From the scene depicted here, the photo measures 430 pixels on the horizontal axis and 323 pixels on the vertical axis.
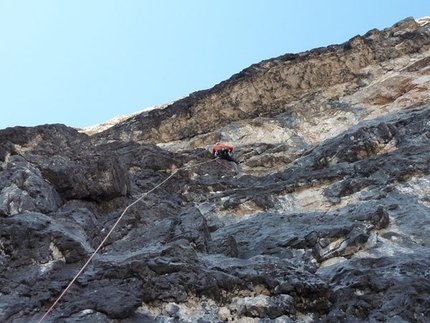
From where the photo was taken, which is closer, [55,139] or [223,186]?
[55,139]

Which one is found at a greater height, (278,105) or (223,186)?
(278,105)

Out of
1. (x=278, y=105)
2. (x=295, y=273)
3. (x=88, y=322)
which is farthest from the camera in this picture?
(x=278, y=105)

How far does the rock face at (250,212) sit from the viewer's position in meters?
6.92

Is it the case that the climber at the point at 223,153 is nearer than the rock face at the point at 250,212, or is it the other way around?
the rock face at the point at 250,212

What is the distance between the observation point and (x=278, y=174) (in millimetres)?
13117

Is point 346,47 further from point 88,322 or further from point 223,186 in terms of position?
point 88,322

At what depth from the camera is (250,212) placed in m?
11.1

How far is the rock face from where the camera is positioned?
692cm

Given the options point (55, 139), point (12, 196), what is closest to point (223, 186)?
point (55, 139)

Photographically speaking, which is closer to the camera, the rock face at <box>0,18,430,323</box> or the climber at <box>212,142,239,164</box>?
the rock face at <box>0,18,430,323</box>

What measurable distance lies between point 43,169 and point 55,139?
130 cm

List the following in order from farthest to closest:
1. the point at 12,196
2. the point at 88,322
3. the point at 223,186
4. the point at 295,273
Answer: the point at 223,186 → the point at 12,196 → the point at 295,273 → the point at 88,322

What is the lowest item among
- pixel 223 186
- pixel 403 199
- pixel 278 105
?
pixel 403 199

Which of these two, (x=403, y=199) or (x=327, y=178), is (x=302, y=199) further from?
(x=403, y=199)
